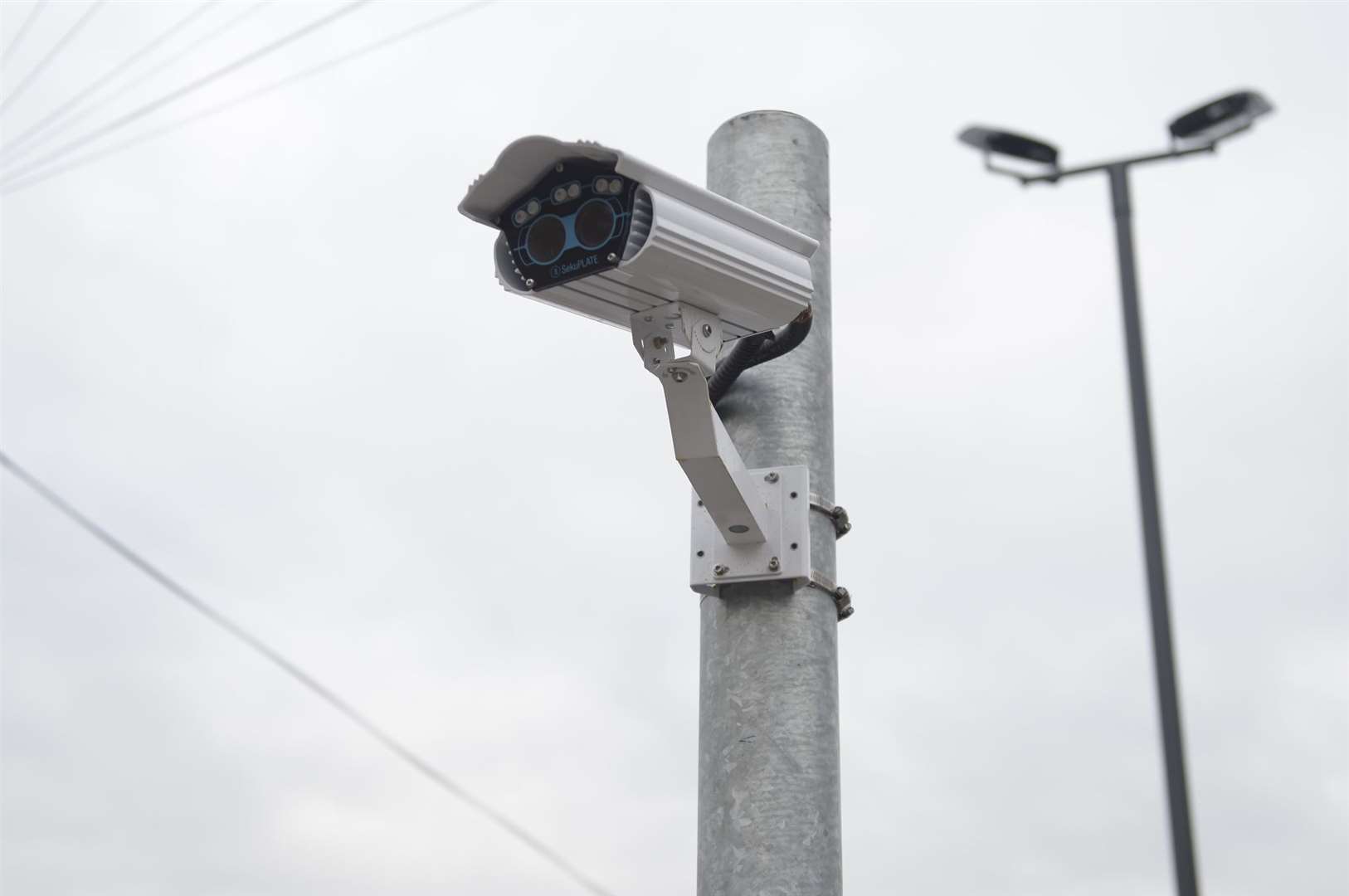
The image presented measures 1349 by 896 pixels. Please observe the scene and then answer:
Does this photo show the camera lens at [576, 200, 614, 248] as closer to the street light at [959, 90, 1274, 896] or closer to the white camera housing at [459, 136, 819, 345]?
the white camera housing at [459, 136, 819, 345]

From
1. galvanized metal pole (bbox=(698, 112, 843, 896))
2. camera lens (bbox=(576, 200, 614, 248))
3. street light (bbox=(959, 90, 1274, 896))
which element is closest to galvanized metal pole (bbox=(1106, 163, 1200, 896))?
street light (bbox=(959, 90, 1274, 896))

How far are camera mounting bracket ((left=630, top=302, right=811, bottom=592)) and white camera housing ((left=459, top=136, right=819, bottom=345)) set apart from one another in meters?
0.03

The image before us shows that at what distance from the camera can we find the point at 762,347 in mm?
3699

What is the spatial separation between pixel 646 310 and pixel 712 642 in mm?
720

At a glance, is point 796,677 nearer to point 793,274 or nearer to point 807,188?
point 793,274

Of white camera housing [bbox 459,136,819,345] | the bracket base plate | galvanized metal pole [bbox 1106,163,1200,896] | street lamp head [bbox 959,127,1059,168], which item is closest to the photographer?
galvanized metal pole [bbox 1106,163,1200,896]

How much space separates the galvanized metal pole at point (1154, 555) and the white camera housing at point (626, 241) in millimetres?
684

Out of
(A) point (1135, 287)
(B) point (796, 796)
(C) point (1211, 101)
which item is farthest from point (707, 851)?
(C) point (1211, 101)

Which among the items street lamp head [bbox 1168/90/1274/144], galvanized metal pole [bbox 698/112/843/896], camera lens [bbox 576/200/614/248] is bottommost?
galvanized metal pole [bbox 698/112/843/896]

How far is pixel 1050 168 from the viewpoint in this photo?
12.2ft

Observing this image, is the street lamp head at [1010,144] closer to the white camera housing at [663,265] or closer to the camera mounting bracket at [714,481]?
the white camera housing at [663,265]

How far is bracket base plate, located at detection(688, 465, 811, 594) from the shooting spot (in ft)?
11.7

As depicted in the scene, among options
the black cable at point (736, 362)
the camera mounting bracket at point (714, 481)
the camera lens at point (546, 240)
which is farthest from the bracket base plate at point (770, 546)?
the camera lens at point (546, 240)

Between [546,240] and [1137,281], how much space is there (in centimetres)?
124
